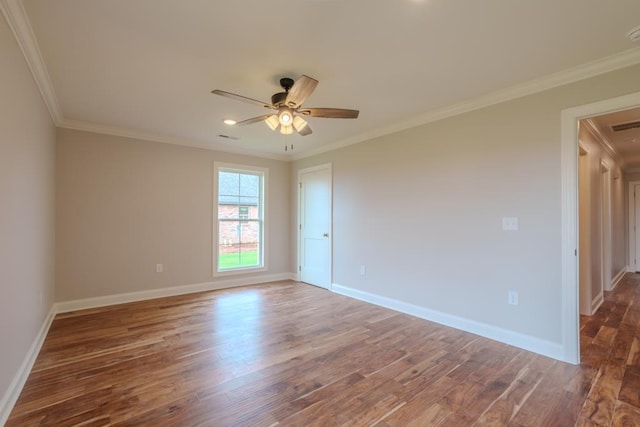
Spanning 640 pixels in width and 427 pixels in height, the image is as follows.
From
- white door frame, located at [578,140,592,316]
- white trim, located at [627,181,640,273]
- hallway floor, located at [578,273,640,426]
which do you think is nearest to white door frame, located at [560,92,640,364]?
hallway floor, located at [578,273,640,426]

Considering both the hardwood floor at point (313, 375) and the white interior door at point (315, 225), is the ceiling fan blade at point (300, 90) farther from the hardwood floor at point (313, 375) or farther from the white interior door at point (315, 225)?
the white interior door at point (315, 225)

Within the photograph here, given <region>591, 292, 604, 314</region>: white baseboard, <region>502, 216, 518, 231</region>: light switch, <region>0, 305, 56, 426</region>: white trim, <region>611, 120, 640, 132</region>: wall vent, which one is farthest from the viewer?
<region>591, 292, 604, 314</region>: white baseboard

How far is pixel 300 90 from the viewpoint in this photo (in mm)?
2277

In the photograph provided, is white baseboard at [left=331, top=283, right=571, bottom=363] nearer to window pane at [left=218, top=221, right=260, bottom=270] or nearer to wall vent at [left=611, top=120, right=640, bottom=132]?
window pane at [left=218, top=221, right=260, bottom=270]

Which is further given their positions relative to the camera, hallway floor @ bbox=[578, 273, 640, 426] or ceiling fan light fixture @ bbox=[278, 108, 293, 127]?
ceiling fan light fixture @ bbox=[278, 108, 293, 127]

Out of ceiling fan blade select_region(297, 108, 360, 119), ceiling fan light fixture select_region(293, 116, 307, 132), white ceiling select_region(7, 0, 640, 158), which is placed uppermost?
white ceiling select_region(7, 0, 640, 158)

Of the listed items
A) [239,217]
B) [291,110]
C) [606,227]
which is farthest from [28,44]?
[606,227]

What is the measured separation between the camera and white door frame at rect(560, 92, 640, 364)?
2.49 m

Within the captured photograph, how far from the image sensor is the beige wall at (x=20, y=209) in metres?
1.79

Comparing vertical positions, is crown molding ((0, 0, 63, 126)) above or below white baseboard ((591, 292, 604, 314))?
above

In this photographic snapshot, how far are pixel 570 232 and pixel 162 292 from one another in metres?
5.05

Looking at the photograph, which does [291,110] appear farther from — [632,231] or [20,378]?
[632,231]

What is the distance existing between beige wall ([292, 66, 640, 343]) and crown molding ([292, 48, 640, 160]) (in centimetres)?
6

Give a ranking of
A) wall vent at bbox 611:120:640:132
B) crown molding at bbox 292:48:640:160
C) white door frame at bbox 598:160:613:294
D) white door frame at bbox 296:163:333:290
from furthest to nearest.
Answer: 1. white door frame at bbox 296:163:333:290
2. white door frame at bbox 598:160:613:294
3. wall vent at bbox 611:120:640:132
4. crown molding at bbox 292:48:640:160
